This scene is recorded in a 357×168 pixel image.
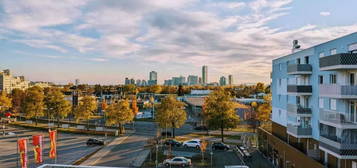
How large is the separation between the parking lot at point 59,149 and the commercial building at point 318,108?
21.7 metres

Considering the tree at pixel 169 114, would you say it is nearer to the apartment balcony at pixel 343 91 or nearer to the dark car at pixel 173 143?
the dark car at pixel 173 143

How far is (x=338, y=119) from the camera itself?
1845 centimetres

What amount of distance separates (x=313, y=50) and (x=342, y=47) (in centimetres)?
440

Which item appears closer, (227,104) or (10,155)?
(10,155)

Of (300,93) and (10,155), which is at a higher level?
(300,93)

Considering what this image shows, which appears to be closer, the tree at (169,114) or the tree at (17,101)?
the tree at (169,114)

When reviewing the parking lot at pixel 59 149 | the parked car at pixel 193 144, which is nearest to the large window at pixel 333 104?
the parked car at pixel 193 144

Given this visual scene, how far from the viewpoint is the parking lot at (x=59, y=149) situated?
1175 inches

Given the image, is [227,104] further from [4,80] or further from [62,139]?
[4,80]

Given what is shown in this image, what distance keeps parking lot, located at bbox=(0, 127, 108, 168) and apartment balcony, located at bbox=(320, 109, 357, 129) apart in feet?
77.7

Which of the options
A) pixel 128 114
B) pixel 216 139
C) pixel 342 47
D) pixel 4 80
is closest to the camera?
pixel 342 47

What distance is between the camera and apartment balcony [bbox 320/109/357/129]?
18094 millimetres

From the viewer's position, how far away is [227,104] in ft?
130

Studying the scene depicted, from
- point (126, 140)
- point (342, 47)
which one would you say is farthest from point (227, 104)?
point (342, 47)
